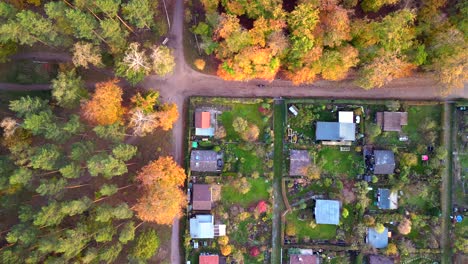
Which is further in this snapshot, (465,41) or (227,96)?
(227,96)

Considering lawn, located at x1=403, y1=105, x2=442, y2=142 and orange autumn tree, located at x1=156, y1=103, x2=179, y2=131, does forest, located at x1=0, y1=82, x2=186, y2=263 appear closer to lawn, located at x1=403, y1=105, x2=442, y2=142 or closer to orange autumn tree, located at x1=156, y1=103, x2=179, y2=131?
orange autumn tree, located at x1=156, y1=103, x2=179, y2=131

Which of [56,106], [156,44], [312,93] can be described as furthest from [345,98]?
[56,106]

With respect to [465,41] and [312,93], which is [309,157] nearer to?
[312,93]

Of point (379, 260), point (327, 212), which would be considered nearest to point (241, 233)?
point (327, 212)

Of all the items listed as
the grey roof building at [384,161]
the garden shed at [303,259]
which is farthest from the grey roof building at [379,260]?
the grey roof building at [384,161]

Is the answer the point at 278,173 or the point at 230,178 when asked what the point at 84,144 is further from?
the point at 278,173

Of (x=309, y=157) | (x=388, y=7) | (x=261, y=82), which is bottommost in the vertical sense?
(x=309, y=157)
